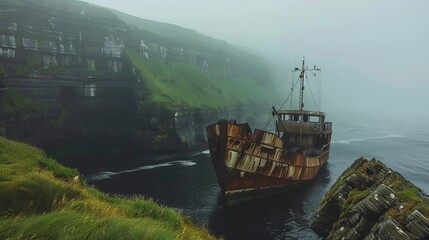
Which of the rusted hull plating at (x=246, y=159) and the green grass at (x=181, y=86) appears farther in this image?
the green grass at (x=181, y=86)

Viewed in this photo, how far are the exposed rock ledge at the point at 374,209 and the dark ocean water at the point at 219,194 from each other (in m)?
6.91

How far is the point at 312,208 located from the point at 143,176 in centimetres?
2472

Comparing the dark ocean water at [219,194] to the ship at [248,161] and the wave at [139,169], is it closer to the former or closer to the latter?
the wave at [139,169]

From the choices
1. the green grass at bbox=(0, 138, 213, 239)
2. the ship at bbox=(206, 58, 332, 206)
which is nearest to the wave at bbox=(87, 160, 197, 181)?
the ship at bbox=(206, 58, 332, 206)

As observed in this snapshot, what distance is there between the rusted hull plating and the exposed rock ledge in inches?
A: 478

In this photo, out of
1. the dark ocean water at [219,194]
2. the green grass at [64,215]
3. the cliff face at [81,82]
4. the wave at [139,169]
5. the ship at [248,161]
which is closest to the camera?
the green grass at [64,215]

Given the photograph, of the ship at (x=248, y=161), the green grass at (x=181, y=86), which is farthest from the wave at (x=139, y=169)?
the ship at (x=248, y=161)

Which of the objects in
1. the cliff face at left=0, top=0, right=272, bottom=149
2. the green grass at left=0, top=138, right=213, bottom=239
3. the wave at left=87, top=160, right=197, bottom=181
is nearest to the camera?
the green grass at left=0, top=138, right=213, bottom=239

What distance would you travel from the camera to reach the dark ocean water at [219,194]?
2972 centimetres

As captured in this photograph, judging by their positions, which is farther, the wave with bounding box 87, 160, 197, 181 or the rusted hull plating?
the wave with bounding box 87, 160, 197, 181

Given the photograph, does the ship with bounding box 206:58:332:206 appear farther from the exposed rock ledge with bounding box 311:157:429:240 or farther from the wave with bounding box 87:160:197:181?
the wave with bounding box 87:160:197:181

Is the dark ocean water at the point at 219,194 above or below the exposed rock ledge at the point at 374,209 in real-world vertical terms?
below

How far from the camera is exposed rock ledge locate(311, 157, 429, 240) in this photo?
14438 mm

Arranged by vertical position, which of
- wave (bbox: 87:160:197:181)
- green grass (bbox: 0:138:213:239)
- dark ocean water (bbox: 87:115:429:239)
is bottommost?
wave (bbox: 87:160:197:181)
